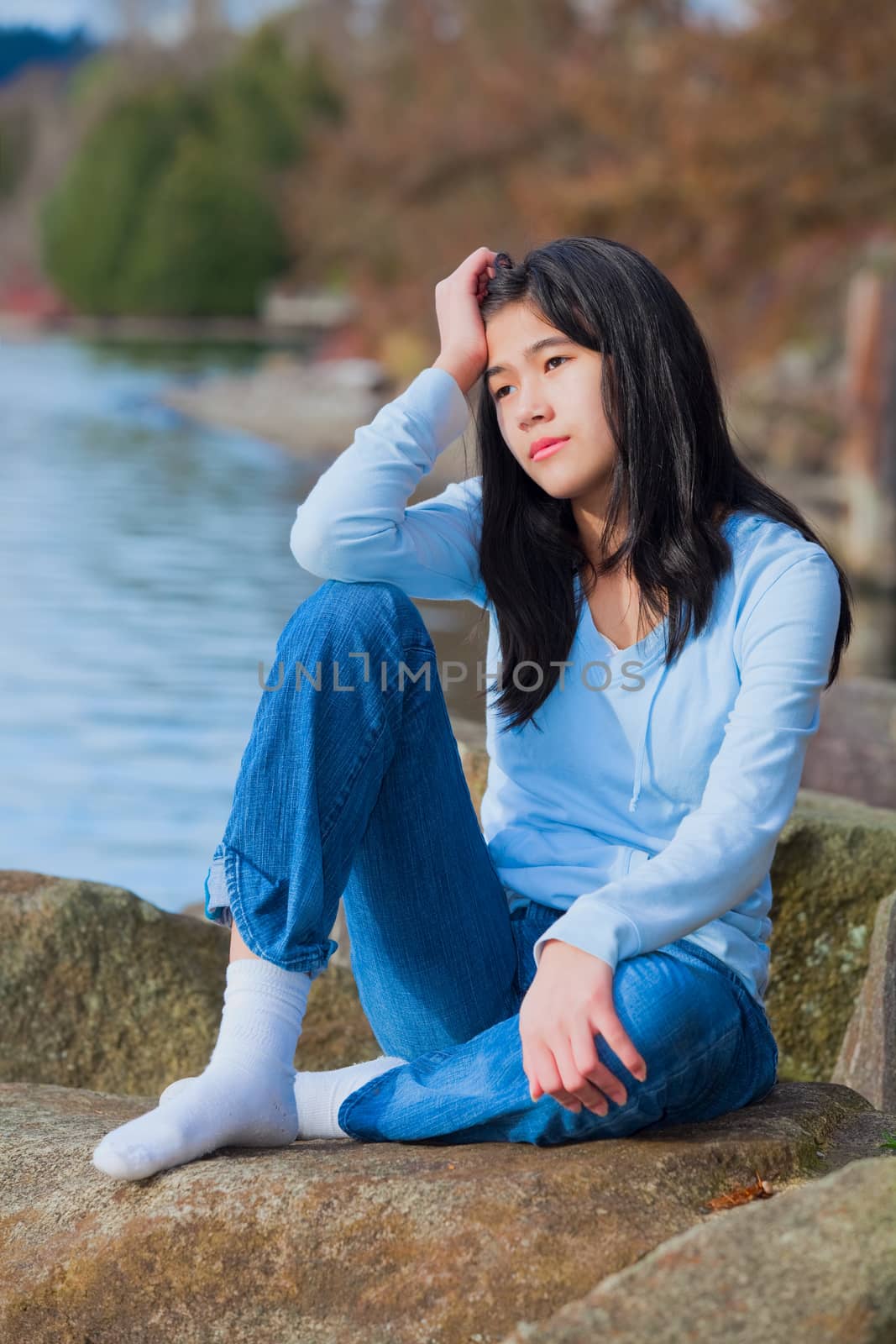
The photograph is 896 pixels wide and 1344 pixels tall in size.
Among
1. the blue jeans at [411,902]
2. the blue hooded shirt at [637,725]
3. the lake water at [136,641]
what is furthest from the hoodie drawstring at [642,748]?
the lake water at [136,641]

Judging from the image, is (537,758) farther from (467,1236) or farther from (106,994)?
(106,994)

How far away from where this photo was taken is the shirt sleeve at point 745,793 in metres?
1.72

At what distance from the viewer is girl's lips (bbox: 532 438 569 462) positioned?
2041mm

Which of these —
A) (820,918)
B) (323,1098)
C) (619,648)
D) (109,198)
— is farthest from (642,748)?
(109,198)

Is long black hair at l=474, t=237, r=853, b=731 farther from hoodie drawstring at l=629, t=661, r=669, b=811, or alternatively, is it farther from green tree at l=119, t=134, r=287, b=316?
green tree at l=119, t=134, r=287, b=316

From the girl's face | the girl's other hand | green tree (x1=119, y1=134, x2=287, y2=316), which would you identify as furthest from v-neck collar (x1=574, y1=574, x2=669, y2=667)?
green tree (x1=119, y1=134, x2=287, y2=316)

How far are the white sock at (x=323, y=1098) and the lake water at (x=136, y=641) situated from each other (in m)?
2.07

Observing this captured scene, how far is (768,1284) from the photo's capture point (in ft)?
4.48

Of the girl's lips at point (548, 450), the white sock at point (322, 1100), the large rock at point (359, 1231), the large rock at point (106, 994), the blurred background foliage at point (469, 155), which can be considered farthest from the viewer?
the blurred background foliage at point (469, 155)

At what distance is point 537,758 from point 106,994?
91 centimetres

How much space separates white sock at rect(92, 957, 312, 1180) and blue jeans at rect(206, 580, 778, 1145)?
0.17 ft

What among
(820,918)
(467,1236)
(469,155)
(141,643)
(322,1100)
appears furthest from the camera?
(469,155)

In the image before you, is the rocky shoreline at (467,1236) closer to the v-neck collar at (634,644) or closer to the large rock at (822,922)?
the v-neck collar at (634,644)

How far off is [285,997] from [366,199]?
88.8ft
